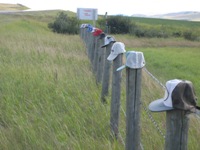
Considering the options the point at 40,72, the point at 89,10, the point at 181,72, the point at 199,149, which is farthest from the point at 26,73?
the point at 89,10

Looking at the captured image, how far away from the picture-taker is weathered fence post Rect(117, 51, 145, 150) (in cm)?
253

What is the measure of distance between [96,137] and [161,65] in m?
10.1

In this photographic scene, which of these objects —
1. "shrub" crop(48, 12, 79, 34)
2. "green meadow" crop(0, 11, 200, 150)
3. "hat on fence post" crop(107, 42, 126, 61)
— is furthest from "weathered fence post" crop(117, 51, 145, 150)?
"shrub" crop(48, 12, 79, 34)

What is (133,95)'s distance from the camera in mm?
2629

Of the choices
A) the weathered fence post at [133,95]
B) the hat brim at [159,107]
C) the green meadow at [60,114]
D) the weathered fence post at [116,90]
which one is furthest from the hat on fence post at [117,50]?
the hat brim at [159,107]

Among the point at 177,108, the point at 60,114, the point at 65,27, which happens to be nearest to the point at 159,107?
the point at 177,108

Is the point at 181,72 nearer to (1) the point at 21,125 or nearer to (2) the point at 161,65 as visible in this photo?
(2) the point at 161,65

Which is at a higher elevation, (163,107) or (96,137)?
(163,107)

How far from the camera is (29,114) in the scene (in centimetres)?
408

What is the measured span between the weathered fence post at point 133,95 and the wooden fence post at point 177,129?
0.84m

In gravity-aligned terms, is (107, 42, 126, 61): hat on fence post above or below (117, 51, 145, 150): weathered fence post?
above

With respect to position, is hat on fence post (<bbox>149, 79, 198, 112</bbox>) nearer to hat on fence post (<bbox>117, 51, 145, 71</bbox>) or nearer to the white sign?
hat on fence post (<bbox>117, 51, 145, 71</bbox>)

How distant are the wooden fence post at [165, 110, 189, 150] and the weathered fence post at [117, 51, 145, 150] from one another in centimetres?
84

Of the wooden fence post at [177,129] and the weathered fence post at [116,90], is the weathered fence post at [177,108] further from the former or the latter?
the weathered fence post at [116,90]
